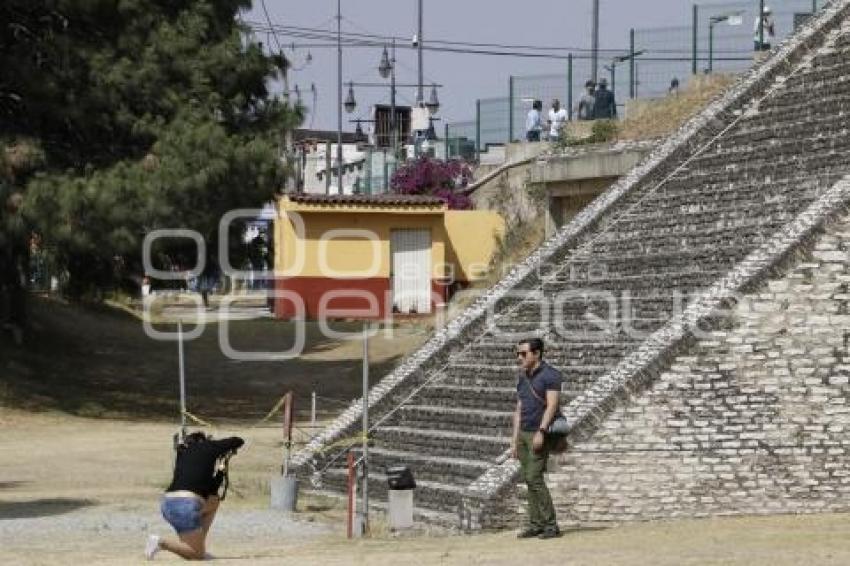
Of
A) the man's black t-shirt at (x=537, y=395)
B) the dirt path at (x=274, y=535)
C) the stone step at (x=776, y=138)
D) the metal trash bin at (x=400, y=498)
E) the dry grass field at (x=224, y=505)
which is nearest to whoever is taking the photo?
the dirt path at (x=274, y=535)

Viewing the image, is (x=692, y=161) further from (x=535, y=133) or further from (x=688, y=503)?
(x=535, y=133)

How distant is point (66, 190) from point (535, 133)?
20.0 metres

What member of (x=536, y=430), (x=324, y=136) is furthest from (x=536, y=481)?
(x=324, y=136)

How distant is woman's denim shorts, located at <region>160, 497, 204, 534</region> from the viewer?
14641mm

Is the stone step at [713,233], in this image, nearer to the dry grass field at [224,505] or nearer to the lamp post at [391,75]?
the dry grass field at [224,505]

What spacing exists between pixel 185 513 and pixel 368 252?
3368 centimetres

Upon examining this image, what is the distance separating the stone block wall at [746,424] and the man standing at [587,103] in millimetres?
23361

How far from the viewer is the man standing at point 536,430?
15195 millimetres

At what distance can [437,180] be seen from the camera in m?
54.5

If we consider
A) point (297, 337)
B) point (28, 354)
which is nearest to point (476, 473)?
point (28, 354)

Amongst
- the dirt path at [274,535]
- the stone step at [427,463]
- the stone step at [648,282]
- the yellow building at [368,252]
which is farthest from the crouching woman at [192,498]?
the yellow building at [368,252]

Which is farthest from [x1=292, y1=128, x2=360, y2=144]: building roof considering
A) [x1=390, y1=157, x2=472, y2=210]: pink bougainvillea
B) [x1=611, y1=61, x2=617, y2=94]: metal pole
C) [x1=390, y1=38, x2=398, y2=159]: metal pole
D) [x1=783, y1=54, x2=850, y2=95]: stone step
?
[x1=783, y1=54, x2=850, y2=95]: stone step

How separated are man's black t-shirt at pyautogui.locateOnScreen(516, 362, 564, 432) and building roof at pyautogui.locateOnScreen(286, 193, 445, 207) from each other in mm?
30919

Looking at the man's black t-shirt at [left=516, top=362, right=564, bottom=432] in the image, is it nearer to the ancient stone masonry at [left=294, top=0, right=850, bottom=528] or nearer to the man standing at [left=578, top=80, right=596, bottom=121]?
the ancient stone masonry at [left=294, top=0, right=850, bottom=528]
